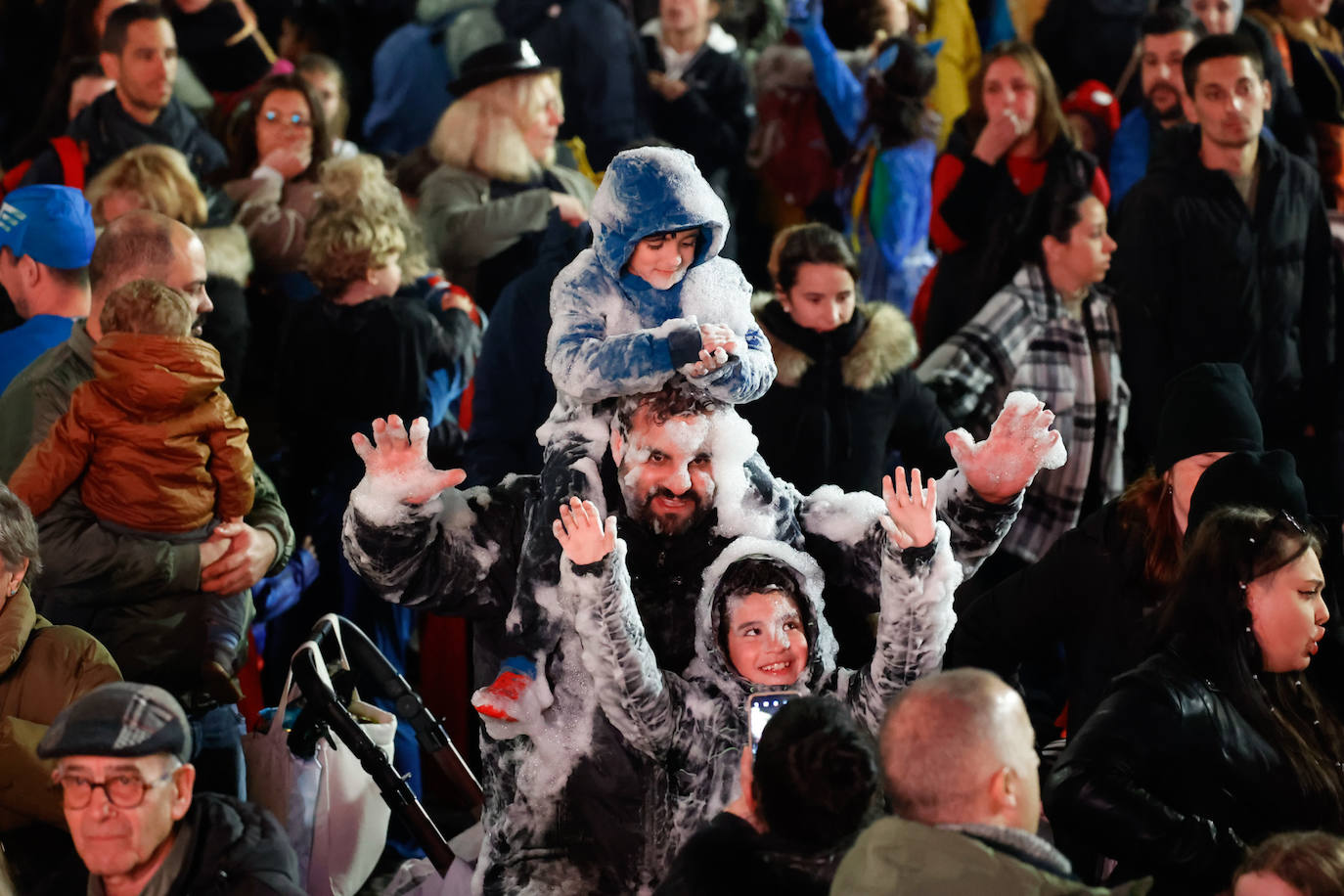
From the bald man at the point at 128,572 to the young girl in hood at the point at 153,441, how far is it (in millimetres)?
48

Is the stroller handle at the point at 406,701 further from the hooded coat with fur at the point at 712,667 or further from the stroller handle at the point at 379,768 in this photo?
the hooded coat with fur at the point at 712,667

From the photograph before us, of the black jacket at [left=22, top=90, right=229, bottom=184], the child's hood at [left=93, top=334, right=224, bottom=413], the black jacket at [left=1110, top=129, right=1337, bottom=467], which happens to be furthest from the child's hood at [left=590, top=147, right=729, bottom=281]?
the black jacket at [left=22, top=90, right=229, bottom=184]

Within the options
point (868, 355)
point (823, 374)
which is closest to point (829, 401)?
point (823, 374)

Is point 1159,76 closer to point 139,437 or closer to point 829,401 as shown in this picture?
point 829,401

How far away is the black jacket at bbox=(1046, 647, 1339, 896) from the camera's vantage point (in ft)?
13.5

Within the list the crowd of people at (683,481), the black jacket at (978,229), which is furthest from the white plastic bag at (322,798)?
the black jacket at (978,229)

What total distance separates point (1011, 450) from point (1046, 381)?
250cm

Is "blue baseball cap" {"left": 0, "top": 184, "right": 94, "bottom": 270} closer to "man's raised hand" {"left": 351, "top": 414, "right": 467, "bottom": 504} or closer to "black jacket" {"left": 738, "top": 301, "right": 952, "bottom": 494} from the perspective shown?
"man's raised hand" {"left": 351, "top": 414, "right": 467, "bottom": 504}

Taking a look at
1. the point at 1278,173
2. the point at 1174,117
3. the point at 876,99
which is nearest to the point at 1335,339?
the point at 1278,173

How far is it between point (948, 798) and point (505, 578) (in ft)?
4.65

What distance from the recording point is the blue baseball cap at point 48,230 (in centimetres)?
572

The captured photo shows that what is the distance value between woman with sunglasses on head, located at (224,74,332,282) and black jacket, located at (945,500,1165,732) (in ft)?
10.9

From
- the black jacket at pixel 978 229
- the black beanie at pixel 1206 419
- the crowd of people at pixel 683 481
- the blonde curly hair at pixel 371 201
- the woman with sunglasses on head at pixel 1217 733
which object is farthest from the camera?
the black jacket at pixel 978 229

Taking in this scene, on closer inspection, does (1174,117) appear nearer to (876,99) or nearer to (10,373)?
(876,99)
